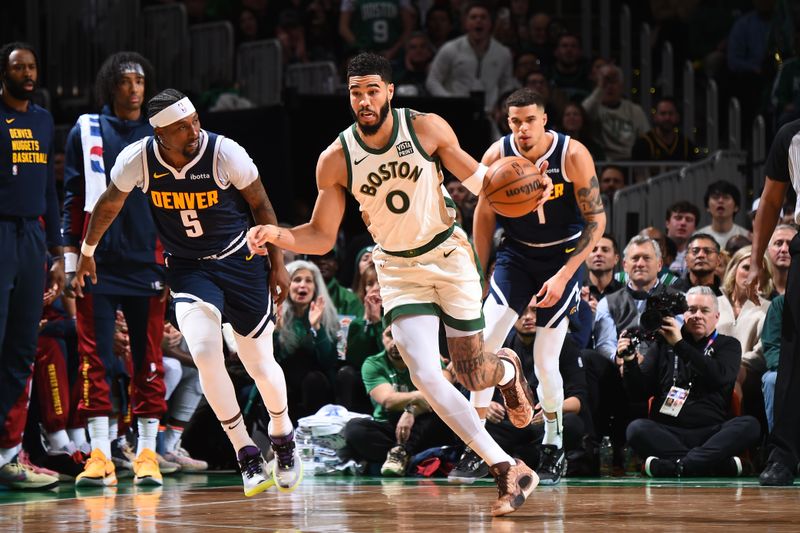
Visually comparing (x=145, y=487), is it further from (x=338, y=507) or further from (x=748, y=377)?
(x=748, y=377)

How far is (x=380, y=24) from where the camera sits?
13.3m

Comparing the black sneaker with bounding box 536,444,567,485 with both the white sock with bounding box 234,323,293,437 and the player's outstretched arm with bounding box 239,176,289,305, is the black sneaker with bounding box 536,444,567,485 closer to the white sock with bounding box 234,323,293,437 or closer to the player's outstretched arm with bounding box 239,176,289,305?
the white sock with bounding box 234,323,293,437

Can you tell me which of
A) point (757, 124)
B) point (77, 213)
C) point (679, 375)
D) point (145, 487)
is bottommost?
point (145, 487)

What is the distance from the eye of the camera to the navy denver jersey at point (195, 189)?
6539 millimetres

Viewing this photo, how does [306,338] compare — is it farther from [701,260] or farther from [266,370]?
[701,260]

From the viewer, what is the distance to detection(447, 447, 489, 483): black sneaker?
7.72 meters

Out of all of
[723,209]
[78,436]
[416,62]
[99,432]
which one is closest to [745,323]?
[723,209]

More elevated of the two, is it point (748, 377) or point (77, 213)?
point (77, 213)

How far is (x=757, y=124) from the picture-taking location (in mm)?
11539

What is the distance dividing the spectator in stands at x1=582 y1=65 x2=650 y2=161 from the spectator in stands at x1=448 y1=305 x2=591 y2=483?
13.1 ft

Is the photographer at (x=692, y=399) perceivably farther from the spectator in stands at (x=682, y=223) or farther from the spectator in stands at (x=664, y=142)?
the spectator in stands at (x=664, y=142)

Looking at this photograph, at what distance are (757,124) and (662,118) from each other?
85 centimetres

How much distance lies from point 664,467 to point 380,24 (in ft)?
22.1

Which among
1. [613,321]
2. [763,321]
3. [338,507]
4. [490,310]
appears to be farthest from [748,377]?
[338,507]
